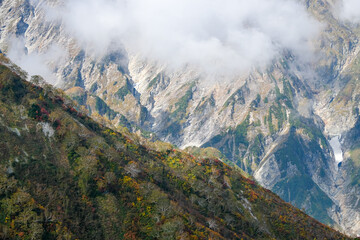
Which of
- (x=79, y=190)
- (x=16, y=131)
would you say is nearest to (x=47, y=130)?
(x=16, y=131)

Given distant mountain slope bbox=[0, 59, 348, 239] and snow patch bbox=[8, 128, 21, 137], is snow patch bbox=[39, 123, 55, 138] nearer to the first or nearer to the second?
distant mountain slope bbox=[0, 59, 348, 239]

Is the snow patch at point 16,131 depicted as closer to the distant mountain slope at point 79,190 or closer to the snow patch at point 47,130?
the distant mountain slope at point 79,190

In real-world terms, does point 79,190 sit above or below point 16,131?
below

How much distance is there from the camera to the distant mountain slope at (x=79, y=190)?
105 metres

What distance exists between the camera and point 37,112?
494 feet

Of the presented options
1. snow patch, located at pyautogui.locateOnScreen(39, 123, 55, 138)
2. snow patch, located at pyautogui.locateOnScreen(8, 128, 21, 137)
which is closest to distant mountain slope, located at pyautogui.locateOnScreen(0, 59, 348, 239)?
snow patch, located at pyautogui.locateOnScreen(39, 123, 55, 138)

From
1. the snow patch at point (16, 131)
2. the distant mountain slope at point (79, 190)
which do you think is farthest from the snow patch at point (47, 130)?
the snow patch at point (16, 131)

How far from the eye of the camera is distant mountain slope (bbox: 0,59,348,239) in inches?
4126

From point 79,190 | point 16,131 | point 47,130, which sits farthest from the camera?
point 47,130

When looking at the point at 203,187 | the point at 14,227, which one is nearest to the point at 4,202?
the point at 14,227

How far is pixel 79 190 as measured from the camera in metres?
124

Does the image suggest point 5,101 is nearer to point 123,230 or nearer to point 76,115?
point 76,115

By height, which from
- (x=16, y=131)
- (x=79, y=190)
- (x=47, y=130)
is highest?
(x=47, y=130)

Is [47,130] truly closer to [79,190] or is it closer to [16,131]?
[16,131]
